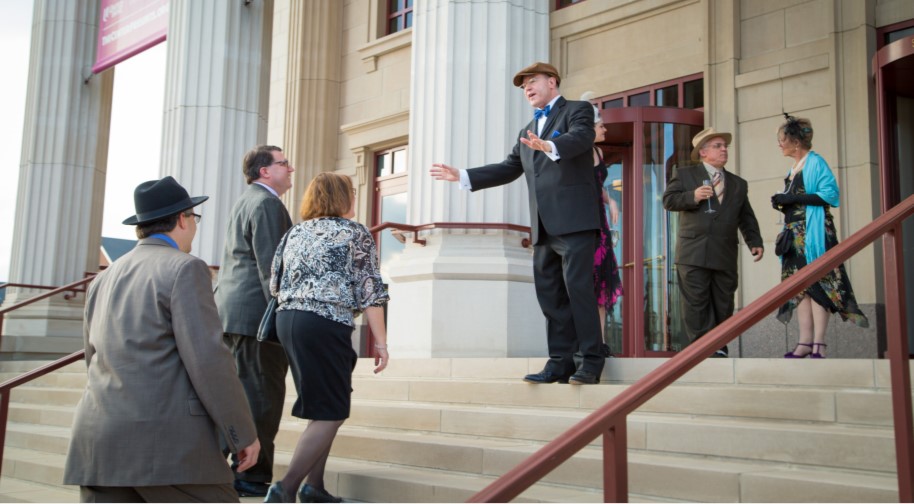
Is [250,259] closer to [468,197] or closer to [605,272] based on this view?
[605,272]

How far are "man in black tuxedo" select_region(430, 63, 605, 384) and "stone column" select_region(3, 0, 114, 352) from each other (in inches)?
390

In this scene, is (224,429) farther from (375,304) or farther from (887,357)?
(887,357)

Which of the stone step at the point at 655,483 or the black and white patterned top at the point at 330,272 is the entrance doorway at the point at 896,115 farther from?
the black and white patterned top at the point at 330,272

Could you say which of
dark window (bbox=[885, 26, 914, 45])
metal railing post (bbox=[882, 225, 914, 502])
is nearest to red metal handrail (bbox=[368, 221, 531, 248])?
metal railing post (bbox=[882, 225, 914, 502])

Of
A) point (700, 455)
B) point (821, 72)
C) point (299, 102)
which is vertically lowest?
point (700, 455)

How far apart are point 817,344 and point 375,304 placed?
9.91 feet

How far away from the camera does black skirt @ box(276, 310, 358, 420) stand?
418 centimetres

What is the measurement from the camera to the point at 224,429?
2.99 metres

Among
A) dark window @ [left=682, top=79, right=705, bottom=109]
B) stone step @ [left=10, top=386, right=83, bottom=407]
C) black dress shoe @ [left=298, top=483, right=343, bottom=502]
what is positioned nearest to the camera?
black dress shoe @ [left=298, top=483, right=343, bottom=502]

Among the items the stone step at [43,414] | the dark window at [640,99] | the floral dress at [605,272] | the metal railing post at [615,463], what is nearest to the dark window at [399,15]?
the dark window at [640,99]

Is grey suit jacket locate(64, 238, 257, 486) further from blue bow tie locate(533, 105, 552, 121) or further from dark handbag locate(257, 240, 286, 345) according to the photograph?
blue bow tie locate(533, 105, 552, 121)

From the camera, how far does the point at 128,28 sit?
11867 millimetres

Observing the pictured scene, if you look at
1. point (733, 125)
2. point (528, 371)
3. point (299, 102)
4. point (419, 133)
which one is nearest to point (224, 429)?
point (528, 371)

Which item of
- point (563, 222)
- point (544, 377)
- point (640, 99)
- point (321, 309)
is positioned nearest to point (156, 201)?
point (321, 309)
